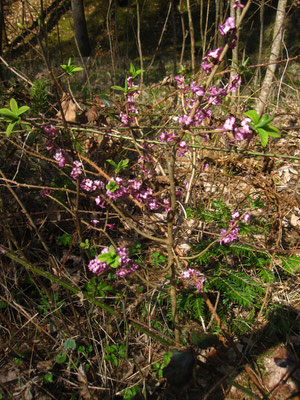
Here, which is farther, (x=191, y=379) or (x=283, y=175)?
(x=283, y=175)

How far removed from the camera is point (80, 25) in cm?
797

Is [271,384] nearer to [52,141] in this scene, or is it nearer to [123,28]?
[52,141]

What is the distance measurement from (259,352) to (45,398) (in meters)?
1.26

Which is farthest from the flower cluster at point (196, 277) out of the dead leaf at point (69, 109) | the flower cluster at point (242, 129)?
the dead leaf at point (69, 109)

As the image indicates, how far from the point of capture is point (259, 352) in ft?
5.54

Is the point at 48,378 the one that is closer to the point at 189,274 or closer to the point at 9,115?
the point at 189,274

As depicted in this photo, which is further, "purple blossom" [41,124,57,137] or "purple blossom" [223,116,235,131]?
"purple blossom" [41,124,57,137]

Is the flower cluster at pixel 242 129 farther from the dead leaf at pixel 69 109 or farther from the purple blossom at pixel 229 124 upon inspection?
the dead leaf at pixel 69 109

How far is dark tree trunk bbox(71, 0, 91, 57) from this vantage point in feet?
25.3

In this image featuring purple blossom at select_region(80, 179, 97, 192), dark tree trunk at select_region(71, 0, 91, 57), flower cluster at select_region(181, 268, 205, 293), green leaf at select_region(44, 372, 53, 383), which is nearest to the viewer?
green leaf at select_region(44, 372, 53, 383)

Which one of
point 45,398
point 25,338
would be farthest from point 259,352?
point 25,338

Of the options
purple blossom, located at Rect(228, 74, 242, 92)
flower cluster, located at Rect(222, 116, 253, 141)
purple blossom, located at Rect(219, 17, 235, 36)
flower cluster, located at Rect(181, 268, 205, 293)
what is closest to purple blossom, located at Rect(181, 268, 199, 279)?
flower cluster, located at Rect(181, 268, 205, 293)

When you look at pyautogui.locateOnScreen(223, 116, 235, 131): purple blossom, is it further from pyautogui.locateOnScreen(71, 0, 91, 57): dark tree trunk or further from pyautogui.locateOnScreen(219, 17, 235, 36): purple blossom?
pyautogui.locateOnScreen(71, 0, 91, 57): dark tree trunk

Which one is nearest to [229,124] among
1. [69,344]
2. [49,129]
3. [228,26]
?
[228,26]
